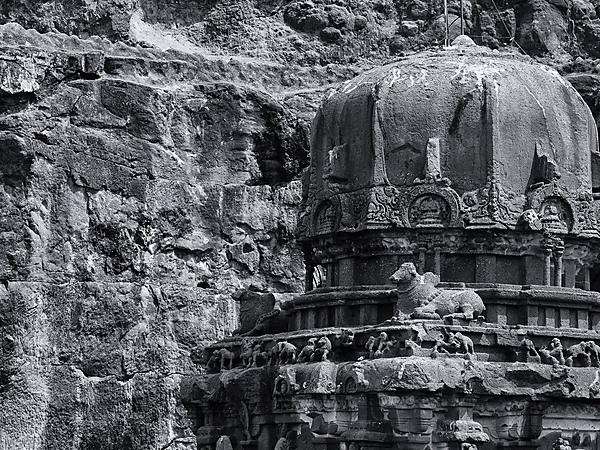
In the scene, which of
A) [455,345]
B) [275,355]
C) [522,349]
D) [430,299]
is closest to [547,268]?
[522,349]

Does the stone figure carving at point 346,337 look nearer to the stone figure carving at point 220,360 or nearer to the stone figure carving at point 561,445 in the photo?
the stone figure carving at point 561,445

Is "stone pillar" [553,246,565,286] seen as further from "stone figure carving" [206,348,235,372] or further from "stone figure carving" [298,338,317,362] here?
"stone figure carving" [206,348,235,372]

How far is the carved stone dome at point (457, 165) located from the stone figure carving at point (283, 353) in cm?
123

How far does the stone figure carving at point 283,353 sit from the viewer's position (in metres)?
20.6

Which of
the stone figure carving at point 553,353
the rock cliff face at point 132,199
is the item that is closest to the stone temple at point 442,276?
the stone figure carving at point 553,353

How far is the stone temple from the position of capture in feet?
62.5

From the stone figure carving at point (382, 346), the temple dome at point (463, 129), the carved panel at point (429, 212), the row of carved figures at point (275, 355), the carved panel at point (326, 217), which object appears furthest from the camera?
the carved panel at point (326, 217)

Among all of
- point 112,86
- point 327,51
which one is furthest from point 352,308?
point 327,51

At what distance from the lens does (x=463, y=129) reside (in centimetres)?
2058

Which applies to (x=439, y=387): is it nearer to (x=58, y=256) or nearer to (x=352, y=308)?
(x=352, y=308)

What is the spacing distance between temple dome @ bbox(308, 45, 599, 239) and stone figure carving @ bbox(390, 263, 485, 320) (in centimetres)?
149

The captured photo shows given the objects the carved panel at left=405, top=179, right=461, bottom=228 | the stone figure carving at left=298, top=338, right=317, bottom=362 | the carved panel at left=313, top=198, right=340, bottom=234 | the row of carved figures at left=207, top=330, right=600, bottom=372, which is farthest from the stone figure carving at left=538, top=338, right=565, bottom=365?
the carved panel at left=313, top=198, right=340, bottom=234

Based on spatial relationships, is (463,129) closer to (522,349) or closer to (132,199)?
(522,349)

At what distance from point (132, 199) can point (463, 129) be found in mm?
19190
